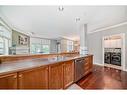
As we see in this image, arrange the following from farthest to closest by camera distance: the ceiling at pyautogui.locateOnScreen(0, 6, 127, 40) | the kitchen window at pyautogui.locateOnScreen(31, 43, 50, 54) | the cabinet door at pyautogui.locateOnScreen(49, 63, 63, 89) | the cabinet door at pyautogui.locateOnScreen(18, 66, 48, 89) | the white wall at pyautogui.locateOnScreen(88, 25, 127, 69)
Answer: the white wall at pyautogui.locateOnScreen(88, 25, 127, 69) < the kitchen window at pyautogui.locateOnScreen(31, 43, 50, 54) < the ceiling at pyautogui.locateOnScreen(0, 6, 127, 40) < the cabinet door at pyautogui.locateOnScreen(49, 63, 63, 89) < the cabinet door at pyautogui.locateOnScreen(18, 66, 48, 89)

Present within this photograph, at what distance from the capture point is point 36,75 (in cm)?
183

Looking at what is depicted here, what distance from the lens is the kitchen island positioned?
1.43m

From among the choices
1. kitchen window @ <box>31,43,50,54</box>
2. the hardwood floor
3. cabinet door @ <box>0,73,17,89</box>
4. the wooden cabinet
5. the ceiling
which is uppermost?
the ceiling

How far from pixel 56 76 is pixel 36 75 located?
0.59 meters

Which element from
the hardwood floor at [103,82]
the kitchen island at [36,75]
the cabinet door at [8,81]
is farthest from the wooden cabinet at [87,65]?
the cabinet door at [8,81]

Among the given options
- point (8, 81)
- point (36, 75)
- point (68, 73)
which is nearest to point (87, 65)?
point (68, 73)

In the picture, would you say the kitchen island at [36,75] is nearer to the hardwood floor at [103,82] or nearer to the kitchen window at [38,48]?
the hardwood floor at [103,82]

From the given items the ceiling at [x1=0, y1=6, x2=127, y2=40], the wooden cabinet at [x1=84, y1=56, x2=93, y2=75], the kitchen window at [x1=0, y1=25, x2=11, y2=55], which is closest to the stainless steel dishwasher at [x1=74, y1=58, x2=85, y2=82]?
the wooden cabinet at [x1=84, y1=56, x2=93, y2=75]

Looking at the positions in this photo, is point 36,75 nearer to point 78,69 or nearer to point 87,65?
point 78,69

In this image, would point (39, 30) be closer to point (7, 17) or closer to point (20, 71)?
point (7, 17)

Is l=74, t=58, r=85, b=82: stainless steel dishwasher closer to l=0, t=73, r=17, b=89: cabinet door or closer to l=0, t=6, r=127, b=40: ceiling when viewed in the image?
l=0, t=6, r=127, b=40: ceiling

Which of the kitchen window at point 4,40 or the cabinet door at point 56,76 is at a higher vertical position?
the kitchen window at point 4,40

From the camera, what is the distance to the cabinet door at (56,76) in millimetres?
2146
